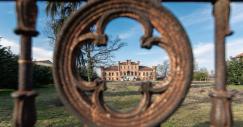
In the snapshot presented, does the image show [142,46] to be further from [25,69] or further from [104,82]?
[25,69]

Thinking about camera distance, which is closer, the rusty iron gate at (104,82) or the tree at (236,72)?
the rusty iron gate at (104,82)

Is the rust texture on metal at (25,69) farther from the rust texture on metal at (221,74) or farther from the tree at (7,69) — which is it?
the tree at (7,69)

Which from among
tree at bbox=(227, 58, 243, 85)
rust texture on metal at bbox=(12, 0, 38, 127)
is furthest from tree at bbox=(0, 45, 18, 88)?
tree at bbox=(227, 58, 243, 85)

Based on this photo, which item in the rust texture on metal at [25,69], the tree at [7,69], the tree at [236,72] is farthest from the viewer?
the tree at [236,72]

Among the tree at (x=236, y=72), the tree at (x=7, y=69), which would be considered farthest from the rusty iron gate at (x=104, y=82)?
the tree at (x=236, y=72)

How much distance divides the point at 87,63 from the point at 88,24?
1560 centimetres

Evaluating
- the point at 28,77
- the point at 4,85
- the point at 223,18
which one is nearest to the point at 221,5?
the point at 223,18

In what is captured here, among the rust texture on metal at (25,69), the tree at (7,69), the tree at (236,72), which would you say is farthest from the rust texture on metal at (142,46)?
the tree at (236,72)

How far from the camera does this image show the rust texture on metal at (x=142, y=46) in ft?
11.2

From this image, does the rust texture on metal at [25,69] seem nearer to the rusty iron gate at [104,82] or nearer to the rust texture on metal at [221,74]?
the rusty iron gate at [104,82]

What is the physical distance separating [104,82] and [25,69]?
31.2 inches

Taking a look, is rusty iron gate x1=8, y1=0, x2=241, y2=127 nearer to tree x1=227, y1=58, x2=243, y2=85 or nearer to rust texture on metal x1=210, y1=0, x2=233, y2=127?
rust texture on metal x1=210, y1=0, x2=233, y2=127

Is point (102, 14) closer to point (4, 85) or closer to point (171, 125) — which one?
point (171, 125)

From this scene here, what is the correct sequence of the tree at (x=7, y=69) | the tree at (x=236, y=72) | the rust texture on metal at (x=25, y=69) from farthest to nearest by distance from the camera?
the tree at (x=236, y=72) < the tree at (x=7, y=69) < the rust texture on metal at (x=25, y=69)
